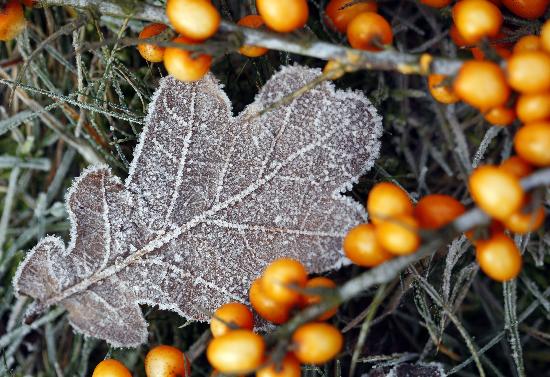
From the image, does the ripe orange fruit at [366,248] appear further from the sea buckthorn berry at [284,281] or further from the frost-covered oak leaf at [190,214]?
the frost-covered oak leaf at [190,214]

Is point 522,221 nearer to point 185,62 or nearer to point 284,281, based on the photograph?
point 284,281

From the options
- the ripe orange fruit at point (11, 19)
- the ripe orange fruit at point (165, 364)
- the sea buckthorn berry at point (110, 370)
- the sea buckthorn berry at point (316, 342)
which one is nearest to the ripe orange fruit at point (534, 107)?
the sea buckthorn berry at point (316, 342)

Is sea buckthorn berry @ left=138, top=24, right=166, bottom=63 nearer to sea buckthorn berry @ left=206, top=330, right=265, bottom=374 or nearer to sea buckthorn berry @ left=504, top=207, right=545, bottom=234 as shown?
sea buckthorn berry @ left=206, top=330, right=265, bottom=374

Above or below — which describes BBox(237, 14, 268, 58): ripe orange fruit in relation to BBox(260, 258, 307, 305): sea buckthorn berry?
above

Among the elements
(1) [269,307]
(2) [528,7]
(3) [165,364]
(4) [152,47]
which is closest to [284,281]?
(1) [269,307]

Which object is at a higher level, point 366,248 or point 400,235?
point 400,235

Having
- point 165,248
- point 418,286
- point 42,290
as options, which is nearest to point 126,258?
point 165,248

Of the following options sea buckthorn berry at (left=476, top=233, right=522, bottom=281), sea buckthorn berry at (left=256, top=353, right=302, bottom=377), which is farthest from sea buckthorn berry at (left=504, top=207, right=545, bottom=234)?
sea buckthorn berry at (left=256, top=353, right=302, bottom=377)
